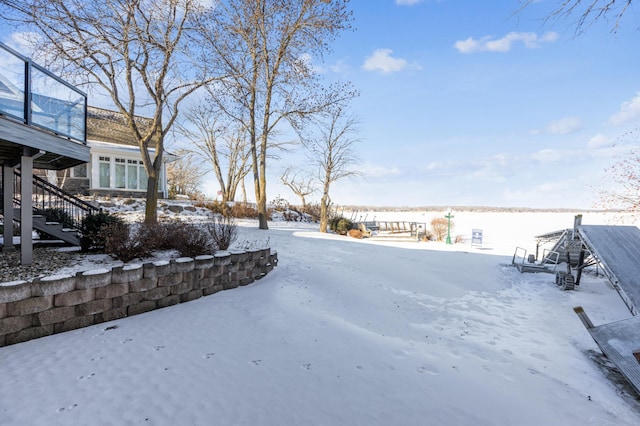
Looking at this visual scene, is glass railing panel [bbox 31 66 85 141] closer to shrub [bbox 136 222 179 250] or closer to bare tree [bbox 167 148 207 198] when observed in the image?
shrub [bbox 136 222 179 250]

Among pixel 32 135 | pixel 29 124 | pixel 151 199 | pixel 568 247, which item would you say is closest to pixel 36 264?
pixel 32 135

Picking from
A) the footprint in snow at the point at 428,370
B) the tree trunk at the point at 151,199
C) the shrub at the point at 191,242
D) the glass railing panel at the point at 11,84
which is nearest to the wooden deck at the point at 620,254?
the footprint in snow at the point at 428,370

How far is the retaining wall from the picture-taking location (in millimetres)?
4020

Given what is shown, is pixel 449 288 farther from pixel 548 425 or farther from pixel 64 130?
pixel 64 130

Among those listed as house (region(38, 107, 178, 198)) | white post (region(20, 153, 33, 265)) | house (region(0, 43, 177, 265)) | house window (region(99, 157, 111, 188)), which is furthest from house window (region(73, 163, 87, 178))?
white post (region(20, 153, 33, 265))

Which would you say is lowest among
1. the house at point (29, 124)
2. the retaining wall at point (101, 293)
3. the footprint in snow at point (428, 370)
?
the footprint in snow at point (428, 370)

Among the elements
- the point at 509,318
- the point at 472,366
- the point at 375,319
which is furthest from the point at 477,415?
the point at 509,318

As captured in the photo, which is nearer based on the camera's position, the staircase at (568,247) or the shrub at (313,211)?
the staircase at (568,247)

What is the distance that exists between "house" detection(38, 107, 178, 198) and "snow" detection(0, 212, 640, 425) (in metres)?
16.4

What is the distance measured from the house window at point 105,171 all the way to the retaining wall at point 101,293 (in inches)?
648

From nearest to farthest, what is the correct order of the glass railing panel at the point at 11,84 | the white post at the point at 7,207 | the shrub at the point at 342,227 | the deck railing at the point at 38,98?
the glass railing panel at the point at 11,84 < the deck railing at the point at 38,98 < the white post at the point at 7,207 < the shrub at the point at 342,227

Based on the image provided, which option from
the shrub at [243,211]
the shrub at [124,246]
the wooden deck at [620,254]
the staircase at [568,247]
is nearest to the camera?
the wooden deck at [620,254]

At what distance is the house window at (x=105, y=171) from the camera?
18656mm

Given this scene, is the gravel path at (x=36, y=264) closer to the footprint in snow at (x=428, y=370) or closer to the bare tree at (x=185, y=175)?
the footprint in snow at (x=428, y=370)
